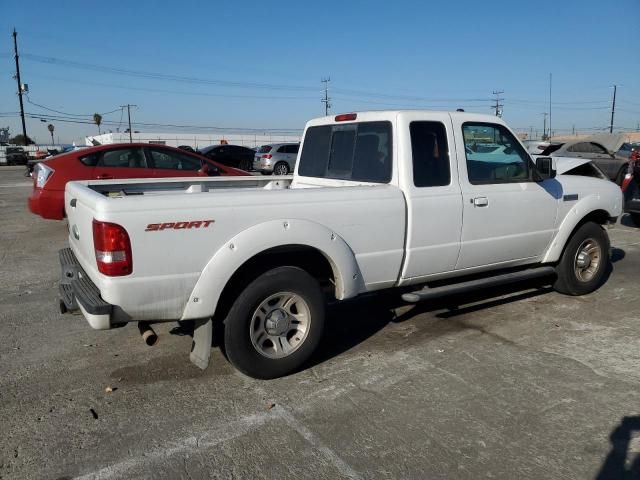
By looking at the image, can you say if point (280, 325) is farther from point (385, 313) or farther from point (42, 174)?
point (42, 174)

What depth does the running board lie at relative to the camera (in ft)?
14.6

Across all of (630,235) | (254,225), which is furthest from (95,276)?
(630,235)

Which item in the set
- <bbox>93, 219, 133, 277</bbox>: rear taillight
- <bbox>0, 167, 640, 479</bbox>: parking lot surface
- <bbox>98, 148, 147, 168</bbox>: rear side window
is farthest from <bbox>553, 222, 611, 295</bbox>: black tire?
<bbox>98, 148, 147, 168</bbox>: rear side window

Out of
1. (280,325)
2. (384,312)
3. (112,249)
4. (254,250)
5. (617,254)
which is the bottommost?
(617,254)

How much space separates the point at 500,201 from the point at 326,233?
1.93 metres

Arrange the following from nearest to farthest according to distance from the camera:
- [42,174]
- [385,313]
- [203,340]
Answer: [203,340]
[385,313]
[42,174]

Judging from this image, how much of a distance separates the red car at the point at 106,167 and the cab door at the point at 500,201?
19.6 feet

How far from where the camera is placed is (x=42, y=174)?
903cm

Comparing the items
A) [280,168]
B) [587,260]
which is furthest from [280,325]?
[280,168]

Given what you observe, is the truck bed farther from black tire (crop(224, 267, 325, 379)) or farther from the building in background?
the building in background

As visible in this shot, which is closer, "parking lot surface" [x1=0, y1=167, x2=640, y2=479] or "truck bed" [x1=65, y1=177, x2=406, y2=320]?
"parking lot surface" [x1=0, y1=167, x2=640, y2=479]

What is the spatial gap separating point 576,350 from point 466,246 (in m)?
1.25

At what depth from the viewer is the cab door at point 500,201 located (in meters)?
4.71

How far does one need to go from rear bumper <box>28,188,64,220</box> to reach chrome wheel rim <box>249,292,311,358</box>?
254 inches
